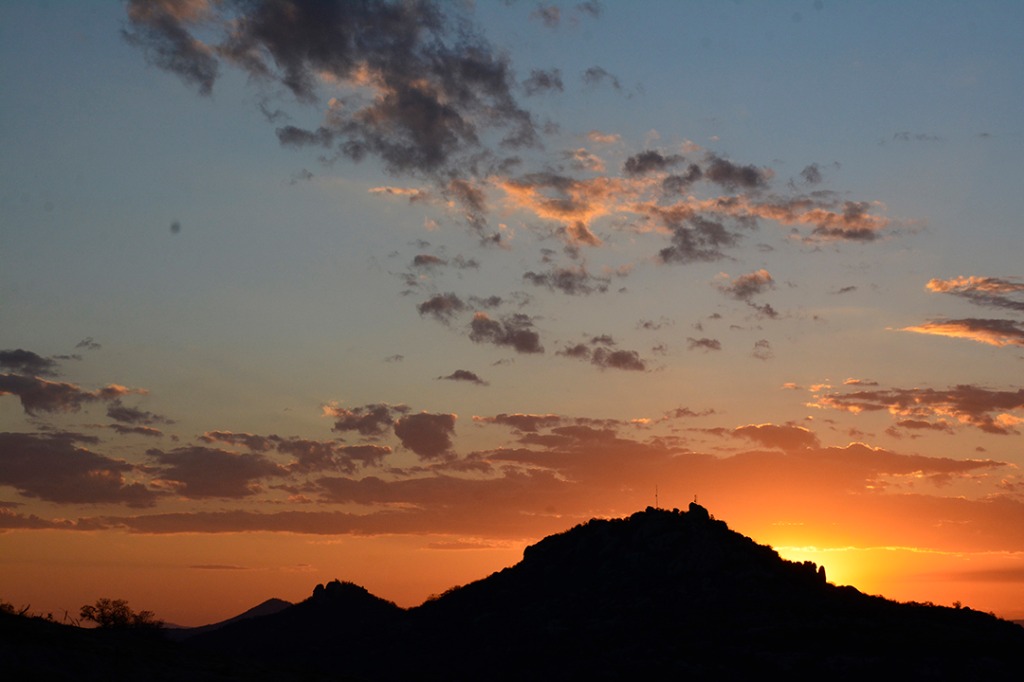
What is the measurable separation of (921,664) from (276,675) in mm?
141676

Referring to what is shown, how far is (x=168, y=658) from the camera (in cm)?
10906

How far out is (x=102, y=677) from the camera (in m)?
95.2

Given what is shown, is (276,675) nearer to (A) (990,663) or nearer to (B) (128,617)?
(B) (128,617)

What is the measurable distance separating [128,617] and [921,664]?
150 meters

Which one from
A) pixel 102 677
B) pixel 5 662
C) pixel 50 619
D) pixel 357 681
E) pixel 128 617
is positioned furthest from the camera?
pixel 128 617

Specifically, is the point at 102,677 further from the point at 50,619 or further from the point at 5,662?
the point at 50,619

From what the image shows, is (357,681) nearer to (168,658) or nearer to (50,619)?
(168,658)

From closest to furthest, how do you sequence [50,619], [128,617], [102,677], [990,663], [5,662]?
[5,662] → [102,677] → [50,619] → [128,617] → [990,663]

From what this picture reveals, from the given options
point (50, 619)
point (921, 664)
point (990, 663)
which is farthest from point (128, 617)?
point (990, 663)

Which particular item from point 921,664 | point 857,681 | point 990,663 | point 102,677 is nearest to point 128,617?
point 102,677

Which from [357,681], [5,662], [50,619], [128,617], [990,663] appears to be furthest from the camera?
[990,663]

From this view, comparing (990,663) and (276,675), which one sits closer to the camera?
(276,675)

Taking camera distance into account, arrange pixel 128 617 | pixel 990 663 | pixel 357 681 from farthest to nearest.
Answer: pixel 990 663, pixel 128 617, pixel 357 681

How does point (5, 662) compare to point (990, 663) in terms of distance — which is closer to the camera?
point (5, 662)
